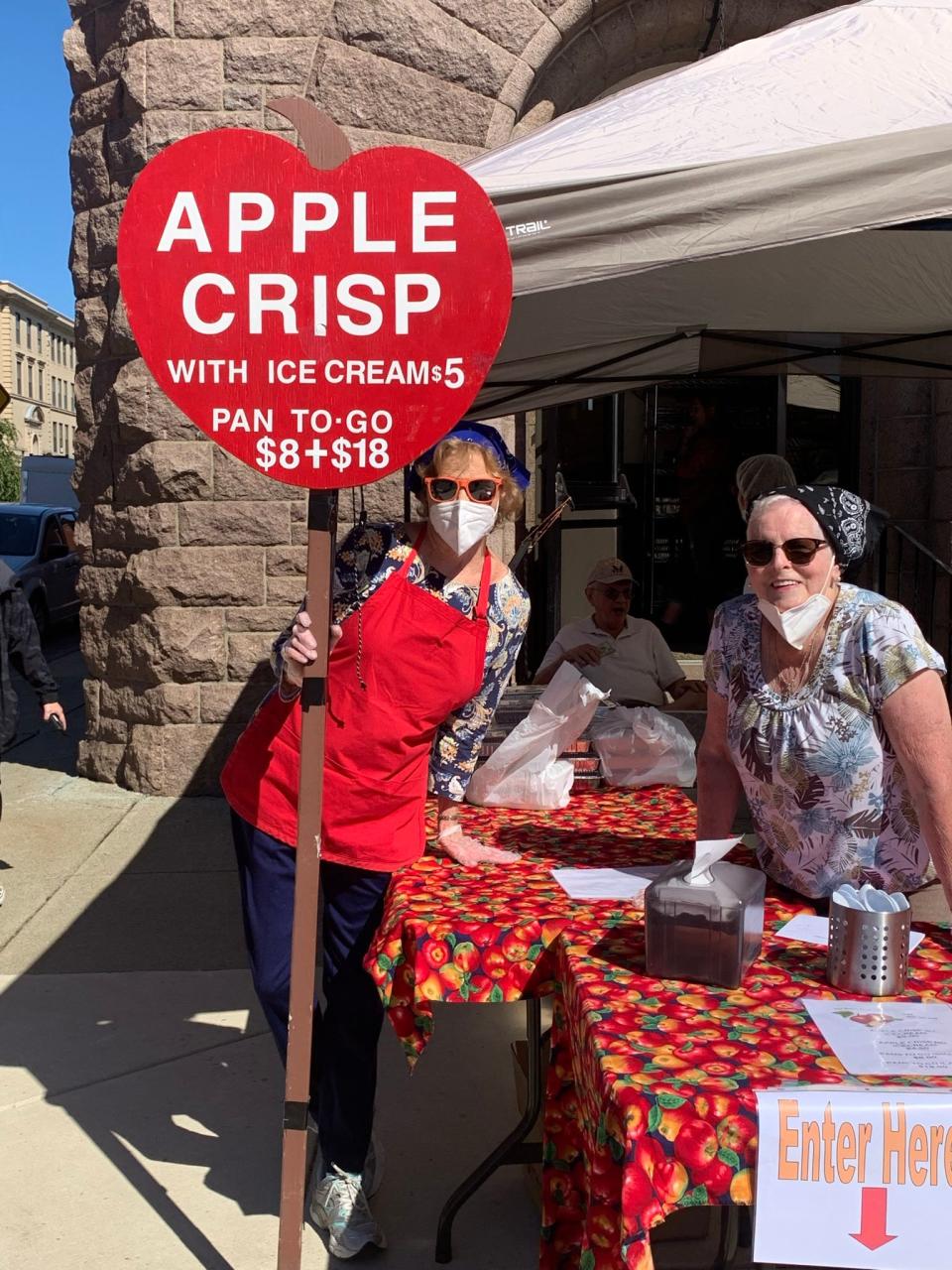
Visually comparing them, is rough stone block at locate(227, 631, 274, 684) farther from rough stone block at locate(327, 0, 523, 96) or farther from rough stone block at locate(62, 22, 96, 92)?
rough stone block at locate(62, 22, 96, 92)

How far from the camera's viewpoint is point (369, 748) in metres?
2.69

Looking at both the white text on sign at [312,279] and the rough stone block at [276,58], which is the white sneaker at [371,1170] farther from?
the rough stone block at [276,58]

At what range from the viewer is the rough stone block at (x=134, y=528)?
691 cm

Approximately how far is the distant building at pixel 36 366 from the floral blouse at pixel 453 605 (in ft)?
242

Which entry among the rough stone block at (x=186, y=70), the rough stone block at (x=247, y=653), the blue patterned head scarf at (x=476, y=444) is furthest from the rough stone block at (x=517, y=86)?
the blue patterned head scarf at (x=476, y=444)

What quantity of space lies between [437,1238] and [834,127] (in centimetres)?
260

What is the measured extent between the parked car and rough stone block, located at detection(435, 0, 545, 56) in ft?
33.1

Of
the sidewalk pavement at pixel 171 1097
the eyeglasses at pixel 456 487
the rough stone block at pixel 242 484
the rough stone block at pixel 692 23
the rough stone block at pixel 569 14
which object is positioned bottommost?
the sidewalk pavement at pixel 171 1097

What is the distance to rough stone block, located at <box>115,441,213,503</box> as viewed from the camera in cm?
684

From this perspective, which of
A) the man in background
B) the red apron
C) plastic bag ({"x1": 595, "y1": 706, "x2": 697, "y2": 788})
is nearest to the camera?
the red apron

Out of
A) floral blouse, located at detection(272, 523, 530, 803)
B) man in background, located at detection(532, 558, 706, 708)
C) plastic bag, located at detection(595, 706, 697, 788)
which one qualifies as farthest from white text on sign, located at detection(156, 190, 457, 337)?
man in background, located at detection(532, 558, 706, 708)

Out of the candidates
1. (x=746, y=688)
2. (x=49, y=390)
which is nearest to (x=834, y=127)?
(x=746, y=688)

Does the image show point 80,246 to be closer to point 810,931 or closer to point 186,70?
point 186,70

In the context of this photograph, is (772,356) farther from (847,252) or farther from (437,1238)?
(437,1238)
